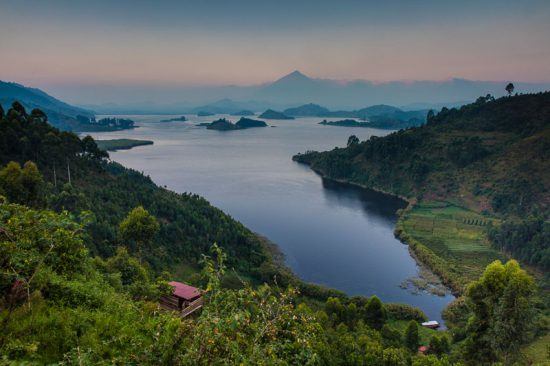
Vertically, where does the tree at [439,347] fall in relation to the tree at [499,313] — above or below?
below

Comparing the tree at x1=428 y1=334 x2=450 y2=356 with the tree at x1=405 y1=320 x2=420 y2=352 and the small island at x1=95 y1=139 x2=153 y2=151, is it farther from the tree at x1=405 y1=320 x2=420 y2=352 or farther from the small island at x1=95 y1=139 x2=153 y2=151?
the small island at x1=95 y1=139 x2=153 y2=151

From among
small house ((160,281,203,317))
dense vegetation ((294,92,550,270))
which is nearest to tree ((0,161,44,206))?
small house ((160,281,203,317))

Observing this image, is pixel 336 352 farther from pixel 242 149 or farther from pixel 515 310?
pixel 242 149

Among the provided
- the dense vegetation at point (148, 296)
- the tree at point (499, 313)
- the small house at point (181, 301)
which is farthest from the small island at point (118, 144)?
the tree at point (499, 313)

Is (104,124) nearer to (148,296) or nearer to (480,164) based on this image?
(480,164)

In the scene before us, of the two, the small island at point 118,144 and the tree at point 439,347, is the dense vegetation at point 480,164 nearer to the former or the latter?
the tree at point 439,347
